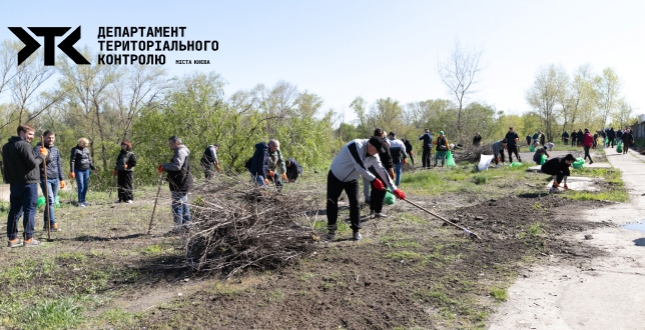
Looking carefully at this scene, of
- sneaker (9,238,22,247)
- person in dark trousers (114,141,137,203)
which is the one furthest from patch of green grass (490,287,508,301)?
person in dark trousers (114,141,137,203)

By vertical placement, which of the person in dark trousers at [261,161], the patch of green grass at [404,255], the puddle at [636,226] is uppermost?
the person in dark trousers at [261,161]

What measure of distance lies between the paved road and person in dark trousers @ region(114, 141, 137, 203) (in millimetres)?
8900

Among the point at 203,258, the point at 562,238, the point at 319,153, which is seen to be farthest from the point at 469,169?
the point at 203,258

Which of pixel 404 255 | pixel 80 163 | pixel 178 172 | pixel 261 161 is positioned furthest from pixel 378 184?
pixel 80 163

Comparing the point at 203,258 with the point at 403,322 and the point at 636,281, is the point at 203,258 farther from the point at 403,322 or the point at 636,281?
the point at 636,281

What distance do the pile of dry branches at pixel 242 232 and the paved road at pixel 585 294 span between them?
2.51 m

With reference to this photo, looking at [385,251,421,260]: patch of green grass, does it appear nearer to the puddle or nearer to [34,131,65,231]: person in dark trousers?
the puddle

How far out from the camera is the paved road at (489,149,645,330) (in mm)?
3928

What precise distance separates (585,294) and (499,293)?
2.75 feet

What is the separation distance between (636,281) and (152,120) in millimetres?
14910

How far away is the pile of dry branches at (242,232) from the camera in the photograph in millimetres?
5348

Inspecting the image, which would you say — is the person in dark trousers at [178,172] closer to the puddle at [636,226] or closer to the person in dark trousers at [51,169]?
the person in dark trousers at [51,169]

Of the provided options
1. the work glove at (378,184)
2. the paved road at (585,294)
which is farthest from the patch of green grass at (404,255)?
the paved road at (585,294)

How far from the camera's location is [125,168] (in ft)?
36.0
